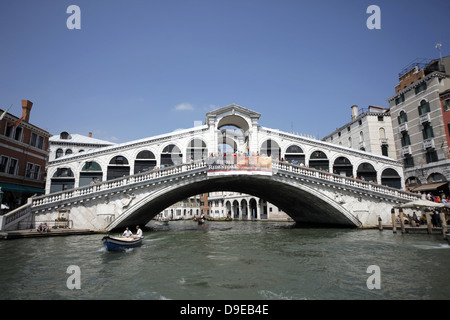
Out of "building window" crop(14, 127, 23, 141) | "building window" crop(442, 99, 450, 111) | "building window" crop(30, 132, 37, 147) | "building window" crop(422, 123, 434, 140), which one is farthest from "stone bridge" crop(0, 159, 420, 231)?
"building window" crop(30, 132, 37, 147)

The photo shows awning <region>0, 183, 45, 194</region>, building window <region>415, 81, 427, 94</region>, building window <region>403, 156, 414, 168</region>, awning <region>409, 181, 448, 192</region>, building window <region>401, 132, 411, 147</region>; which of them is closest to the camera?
awning <region>0, 183, 45, 194</region>

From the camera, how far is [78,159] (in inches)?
990

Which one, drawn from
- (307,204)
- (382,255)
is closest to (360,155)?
(307,204)

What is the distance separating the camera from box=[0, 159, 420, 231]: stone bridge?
19.5 m

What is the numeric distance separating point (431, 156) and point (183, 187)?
2468 cm

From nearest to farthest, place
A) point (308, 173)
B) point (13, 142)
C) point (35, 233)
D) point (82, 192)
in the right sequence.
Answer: point (35, 233)
point (82, 192)
point (308, 173)
point (13, 142)

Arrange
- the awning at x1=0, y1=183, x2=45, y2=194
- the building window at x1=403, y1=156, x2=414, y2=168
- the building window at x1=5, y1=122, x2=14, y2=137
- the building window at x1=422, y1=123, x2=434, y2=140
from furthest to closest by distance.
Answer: the building window at x1=403, y1=156, x2=414, y2=168 → the building window at x1=422, y1=123, x2=434, y2=140 → the building window at x1=5, y1=122, x2=14, y2=137 → the awning at x1=0, y1=183, x2=45, y2=194

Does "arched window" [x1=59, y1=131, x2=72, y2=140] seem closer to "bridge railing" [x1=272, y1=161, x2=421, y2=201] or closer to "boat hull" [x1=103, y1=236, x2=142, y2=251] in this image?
"boat hull" [x1=103, y1=236, x2=142, y2=251]

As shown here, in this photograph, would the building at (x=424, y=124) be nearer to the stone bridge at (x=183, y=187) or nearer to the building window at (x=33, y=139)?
the stone bridge at (x=183, y=187)

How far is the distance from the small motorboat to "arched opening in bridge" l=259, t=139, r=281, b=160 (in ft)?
54.5

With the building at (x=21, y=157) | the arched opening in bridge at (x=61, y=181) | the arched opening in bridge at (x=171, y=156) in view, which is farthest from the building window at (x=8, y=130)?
the arched opening in bridge at (x=171, y=156)

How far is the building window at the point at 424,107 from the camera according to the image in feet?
87.7
